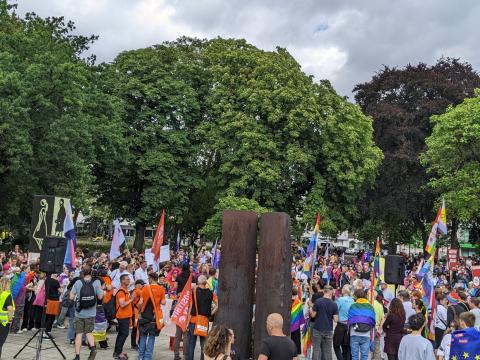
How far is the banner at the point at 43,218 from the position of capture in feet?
53.5

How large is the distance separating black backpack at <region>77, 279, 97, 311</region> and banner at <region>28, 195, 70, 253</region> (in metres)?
6.20

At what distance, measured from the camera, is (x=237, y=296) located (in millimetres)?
9078

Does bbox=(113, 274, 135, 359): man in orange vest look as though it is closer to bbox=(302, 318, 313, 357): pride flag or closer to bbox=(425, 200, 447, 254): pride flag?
bbox=(302, 318, 313, 357): pride flag

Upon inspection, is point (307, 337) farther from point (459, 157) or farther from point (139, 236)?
point (139, 236)

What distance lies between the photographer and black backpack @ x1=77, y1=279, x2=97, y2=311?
1047 cm

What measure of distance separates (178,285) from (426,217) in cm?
3282

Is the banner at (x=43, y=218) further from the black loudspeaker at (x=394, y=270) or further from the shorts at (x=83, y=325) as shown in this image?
the black loudspeaker at (x=394, y=270)

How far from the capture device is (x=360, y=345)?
1018 cm

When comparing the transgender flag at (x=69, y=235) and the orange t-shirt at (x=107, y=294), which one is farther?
the transgender flag at (x=69, y=235)

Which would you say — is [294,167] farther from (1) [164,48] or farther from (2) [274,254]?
(2) [274,254]

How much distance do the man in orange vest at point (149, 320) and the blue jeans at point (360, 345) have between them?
12.1 feet

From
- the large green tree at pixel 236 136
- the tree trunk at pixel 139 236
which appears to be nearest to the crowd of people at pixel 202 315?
the large green tree at pixel 236 136

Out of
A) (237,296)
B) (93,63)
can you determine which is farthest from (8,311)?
(93,63)

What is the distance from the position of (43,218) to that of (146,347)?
761 centimetres
